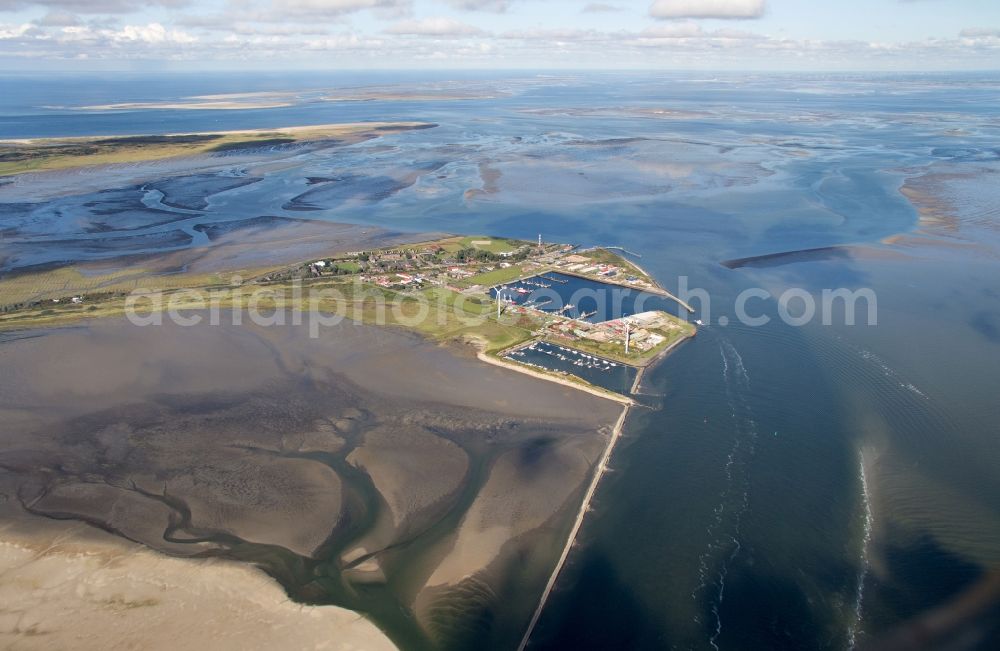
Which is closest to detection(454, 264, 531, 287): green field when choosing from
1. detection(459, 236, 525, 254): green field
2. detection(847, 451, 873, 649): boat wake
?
detection(459, 236, 525, 254): green field

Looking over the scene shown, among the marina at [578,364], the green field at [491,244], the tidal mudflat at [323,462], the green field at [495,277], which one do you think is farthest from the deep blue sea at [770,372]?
the green field at [495,277]

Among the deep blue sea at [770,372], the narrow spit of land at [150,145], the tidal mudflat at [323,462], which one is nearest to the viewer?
the deep blue sea at [770,372]

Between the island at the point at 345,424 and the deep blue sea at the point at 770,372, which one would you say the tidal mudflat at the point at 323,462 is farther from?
the deep blue sea at the point at 770,372

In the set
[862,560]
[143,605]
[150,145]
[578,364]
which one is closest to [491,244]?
[578,364]

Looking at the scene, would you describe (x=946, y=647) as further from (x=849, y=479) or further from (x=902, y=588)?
(x=849, y=479)

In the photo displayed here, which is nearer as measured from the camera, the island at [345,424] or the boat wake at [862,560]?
the boat wake at [862,560]

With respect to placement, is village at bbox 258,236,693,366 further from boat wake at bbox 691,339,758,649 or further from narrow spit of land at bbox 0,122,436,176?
narrow spit of land at bbox 0,122,436,176

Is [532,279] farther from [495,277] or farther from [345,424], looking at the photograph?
[345,424]
